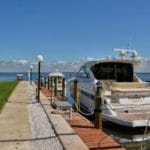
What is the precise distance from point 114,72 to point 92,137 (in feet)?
31.9

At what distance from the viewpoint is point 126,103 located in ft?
44.5

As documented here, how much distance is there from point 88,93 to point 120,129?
12.2 feet

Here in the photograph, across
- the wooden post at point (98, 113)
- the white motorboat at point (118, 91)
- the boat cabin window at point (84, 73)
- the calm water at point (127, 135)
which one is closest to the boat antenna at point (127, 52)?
the white motorboat at point (118, 91)

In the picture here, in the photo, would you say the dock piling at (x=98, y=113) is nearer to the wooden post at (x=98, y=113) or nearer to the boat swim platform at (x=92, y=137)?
the wooden post at (x=98, y=113)

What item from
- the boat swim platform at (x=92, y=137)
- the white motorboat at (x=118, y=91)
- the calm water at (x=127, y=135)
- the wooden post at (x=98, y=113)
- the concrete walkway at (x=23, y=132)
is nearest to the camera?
the concrete walkway at (x=23, y=132)

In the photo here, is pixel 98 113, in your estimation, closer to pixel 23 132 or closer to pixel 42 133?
pixel 42 133

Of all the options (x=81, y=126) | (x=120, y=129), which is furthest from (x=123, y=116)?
(x=81, y=126)

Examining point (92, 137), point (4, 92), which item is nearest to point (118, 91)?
point (92, 137)

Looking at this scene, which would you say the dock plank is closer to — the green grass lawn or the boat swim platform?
the boat swim platform

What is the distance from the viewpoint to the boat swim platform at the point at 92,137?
25.4 feet

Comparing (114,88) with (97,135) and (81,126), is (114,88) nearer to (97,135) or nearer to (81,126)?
(81,126)

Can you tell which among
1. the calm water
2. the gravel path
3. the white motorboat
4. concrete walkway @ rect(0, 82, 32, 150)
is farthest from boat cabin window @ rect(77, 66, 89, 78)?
the gravel path

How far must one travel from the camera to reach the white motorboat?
12539mm

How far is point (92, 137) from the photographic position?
8711 mm
